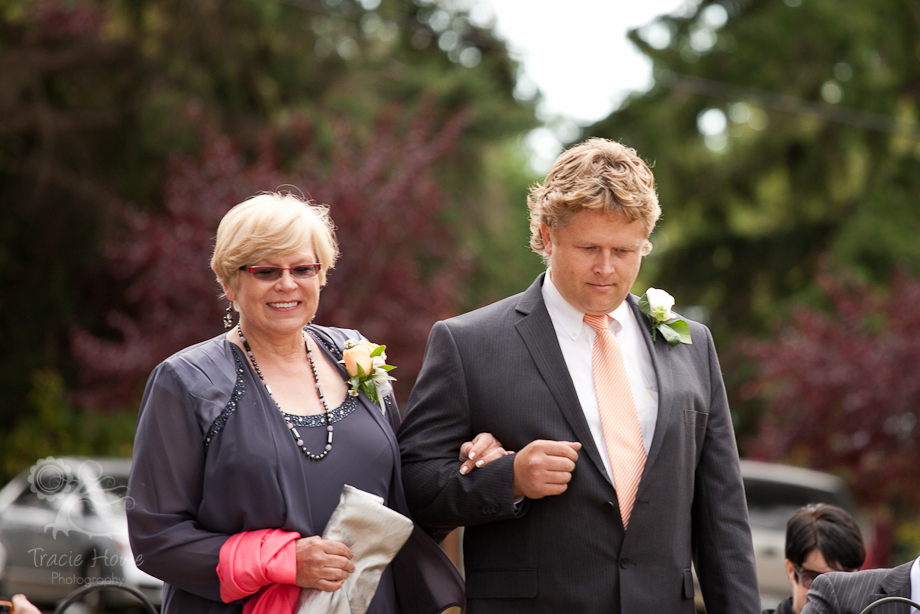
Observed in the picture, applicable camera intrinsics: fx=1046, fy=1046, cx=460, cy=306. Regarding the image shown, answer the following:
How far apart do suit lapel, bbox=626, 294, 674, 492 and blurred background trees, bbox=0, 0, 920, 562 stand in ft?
22.0

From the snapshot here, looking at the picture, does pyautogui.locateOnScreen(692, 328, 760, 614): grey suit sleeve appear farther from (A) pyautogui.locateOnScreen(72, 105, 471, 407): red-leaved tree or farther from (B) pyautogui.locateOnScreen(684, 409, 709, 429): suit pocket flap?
(A) pyautogui.locateOnScreen(72, 105, 471, 407): red-leaved tree

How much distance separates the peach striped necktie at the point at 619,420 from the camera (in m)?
2.67

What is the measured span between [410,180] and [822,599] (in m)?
8.35

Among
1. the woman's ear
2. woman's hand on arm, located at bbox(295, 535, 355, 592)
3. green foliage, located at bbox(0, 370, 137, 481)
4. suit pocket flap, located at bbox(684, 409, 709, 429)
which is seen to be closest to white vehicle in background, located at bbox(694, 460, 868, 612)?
suit pocket flap, located at bbox(684, 409, 709, 429)

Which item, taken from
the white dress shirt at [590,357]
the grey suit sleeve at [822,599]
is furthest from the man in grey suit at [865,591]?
the white dress shirt at [590,357]

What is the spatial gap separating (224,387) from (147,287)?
7.80 metres

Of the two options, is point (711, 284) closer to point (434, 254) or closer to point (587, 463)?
point (434, 254)

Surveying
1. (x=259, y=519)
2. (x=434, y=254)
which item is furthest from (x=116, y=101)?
(x=259, y=519)

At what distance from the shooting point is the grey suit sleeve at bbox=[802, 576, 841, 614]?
2684 mm

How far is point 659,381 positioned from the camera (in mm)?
2762

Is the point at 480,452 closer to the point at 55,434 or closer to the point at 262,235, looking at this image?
the point at 262,235

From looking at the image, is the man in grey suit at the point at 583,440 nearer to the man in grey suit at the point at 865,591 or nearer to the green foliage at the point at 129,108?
the man in grey suit at the point at 865,591

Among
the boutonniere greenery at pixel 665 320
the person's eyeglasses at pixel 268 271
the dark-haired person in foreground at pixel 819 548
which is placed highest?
the person's eyeglasses at pixel 268 271

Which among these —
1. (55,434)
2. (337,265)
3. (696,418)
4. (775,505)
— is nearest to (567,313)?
(696,418)
